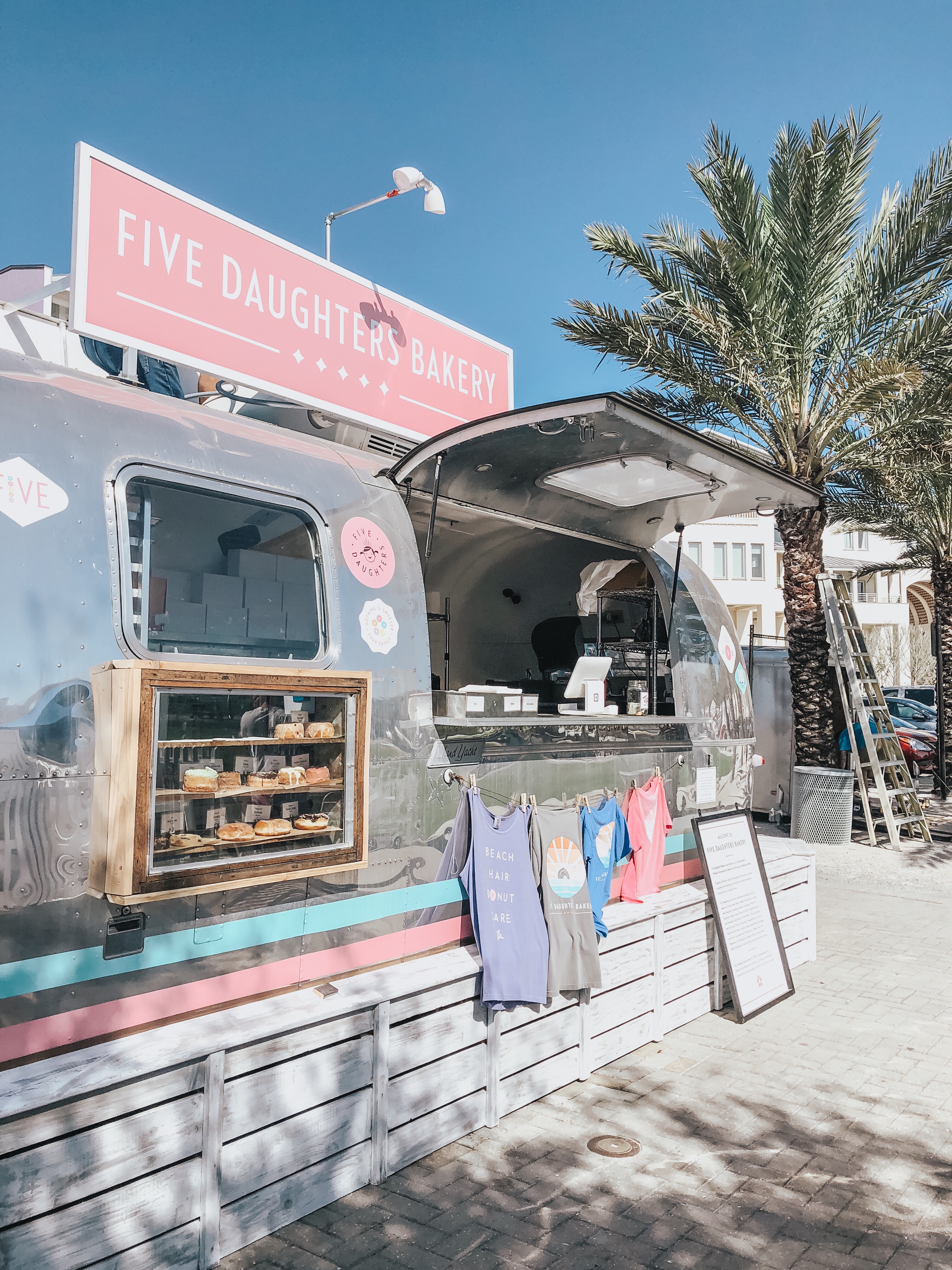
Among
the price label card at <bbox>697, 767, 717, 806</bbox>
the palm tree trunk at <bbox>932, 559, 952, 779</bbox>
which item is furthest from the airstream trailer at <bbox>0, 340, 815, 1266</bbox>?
the palm tree trunk at <bbox>932, 559, 952, 779</bbox>

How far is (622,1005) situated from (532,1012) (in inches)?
32.4

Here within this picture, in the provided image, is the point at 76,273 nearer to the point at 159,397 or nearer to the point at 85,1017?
the point at 159,397

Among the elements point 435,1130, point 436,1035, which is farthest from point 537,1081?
point 436,1035

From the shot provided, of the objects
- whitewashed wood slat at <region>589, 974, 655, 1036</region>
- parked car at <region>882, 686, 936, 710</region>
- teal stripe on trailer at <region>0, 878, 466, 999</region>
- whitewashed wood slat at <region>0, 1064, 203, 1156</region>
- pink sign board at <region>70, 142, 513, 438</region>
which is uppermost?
pink sign board at <region>70, 142, 513, 438</region>

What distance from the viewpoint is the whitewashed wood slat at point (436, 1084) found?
12.6ft

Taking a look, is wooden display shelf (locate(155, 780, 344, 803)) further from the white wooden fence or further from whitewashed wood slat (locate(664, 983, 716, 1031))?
whitewashed wood slat (locate(664, 983, 716, 1031))

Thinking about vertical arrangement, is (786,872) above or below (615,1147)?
above

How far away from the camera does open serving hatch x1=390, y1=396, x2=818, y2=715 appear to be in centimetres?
485

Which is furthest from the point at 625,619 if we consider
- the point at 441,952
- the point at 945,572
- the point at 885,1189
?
the point at 945,572

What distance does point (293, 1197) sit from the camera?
11.4ft

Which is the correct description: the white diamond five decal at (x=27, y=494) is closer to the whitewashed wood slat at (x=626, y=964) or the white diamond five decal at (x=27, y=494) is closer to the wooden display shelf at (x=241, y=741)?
the wooden display shelf at (x=241, y=741)

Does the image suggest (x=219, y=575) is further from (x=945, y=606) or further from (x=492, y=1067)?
(x=945, y=606)

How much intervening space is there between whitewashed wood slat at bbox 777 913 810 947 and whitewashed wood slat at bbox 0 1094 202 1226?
15.4 ft

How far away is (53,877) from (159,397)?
1986 millimetres
